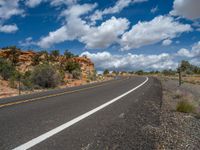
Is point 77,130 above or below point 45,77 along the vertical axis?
below

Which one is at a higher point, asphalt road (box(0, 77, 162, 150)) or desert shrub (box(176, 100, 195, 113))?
asphalt road (box(0, 77, 162, 150))

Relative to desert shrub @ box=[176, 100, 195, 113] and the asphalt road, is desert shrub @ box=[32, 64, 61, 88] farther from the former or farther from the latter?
the asphalt road

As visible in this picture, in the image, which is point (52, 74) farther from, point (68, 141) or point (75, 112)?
point (68, 141)

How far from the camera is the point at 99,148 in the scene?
479 cm

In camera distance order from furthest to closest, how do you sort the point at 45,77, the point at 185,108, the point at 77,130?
the point at 45,77
the point at 185,108
the point at 77,130

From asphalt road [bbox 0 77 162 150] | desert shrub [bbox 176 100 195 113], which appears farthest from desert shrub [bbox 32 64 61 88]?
asphalt road [bbox 0 77 162 150]

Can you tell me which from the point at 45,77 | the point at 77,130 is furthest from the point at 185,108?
the point at 45,77

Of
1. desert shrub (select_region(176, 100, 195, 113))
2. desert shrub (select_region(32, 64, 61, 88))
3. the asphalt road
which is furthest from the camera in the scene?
desert shrub (select_region(32, 64, 61, 88))

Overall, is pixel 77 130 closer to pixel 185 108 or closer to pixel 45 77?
pixel 185 108

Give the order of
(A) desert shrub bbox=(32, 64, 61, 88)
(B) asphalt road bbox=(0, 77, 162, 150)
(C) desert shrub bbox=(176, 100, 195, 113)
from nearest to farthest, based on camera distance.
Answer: (B) asphalt road bbox=(0, 77, 162, 150)
(C) desert shrub bbox=(176, 100, 195, 113)
(A) desert shrub bbox=(32, 64, 61, 88)

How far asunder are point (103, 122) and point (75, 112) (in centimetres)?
180

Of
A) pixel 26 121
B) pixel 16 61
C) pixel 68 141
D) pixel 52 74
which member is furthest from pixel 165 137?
pixel 16 61

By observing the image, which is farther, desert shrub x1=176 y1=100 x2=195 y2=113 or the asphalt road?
desert shrub x1=176 y1=100 x2=195 y2=113

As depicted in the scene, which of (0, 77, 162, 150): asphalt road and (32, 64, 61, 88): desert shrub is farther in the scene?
(32, 64, 61, 88): desert shrub
